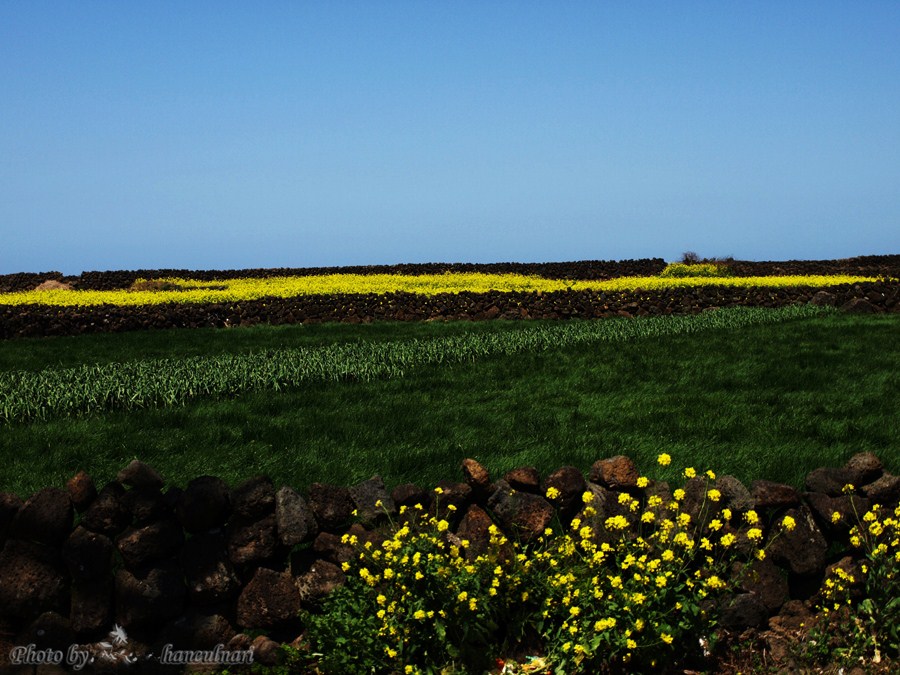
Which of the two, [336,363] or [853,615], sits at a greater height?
[336,363]

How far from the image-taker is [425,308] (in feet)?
69.2

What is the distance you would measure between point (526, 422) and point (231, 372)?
4.70 meters

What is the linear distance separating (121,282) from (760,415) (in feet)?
119

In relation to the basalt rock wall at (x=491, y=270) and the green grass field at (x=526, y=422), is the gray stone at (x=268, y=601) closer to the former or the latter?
the green grass field at (x=526, y=422)

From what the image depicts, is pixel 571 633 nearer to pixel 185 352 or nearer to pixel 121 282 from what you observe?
pixel 185 352

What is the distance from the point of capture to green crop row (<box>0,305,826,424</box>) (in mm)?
10594

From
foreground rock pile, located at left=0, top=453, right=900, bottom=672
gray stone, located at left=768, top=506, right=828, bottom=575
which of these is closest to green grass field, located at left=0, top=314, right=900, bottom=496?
gray stone, located at left=768, top=506, right=828, bottom=575

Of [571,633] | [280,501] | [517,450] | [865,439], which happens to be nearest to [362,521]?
[280,501]

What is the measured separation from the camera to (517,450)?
7945 mm

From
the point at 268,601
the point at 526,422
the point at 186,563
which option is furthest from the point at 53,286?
the point at 268,601

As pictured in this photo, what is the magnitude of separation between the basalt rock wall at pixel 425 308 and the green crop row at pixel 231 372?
15.2 feet

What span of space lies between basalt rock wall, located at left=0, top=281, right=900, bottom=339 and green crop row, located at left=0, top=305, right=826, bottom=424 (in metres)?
4.65

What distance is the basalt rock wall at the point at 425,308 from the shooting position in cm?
1919

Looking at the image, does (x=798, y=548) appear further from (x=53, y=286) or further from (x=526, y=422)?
(x=53, y=286)
